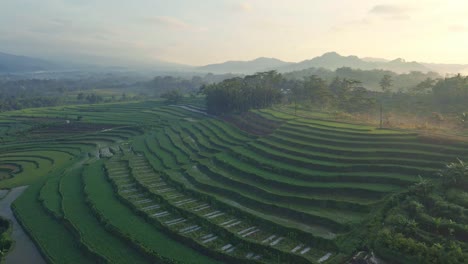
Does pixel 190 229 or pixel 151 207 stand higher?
pixel 151 207

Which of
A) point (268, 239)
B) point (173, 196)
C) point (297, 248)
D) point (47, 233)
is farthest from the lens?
point (173, 196)

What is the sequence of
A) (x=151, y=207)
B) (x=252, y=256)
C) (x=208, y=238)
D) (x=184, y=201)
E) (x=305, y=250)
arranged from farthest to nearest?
(x=184, y=201)
(x=151, y=207)
(x=208, y=238)
(x=305, y=250)
(x=252, y=256)

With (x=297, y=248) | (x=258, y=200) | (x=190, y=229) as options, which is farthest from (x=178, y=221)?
(x=297, y=248)

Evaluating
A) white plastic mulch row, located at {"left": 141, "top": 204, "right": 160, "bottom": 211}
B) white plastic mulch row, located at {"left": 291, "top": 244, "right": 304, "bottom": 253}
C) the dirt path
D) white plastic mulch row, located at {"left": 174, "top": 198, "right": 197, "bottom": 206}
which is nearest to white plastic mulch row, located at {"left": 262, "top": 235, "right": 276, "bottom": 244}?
white plastic mulch row, located at {"left": 291, "top": 244, "right": 304, "bottom": 253}

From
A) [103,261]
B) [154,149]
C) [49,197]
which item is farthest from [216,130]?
[103,261]

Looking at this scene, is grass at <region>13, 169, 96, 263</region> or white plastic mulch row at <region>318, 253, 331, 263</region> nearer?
white plastic mulch row at <region>318, 253, 331, 263</region>

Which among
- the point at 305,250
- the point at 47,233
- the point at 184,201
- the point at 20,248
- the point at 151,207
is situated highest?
the point at 184,201

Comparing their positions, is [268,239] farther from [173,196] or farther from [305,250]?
[173,196]

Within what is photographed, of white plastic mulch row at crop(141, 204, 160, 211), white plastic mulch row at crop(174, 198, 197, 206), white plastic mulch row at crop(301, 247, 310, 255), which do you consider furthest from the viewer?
white plastic mulch row at crop(174, 198, 197, 206)

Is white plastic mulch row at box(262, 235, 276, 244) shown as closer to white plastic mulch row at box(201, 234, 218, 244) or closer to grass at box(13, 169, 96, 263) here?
white plastic mulch row at box(201, 234, 218, 244)

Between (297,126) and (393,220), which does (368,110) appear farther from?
(393,220)
